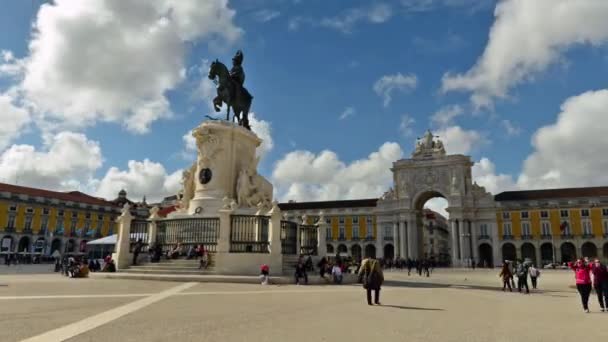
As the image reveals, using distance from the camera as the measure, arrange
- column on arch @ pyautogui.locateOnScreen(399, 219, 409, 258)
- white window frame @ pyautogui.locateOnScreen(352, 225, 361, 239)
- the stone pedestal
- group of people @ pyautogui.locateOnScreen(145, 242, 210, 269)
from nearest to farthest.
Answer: group of people @ pyautogui.locateOnScreen(145, 242, 210, 269) → the stone pedestal → column on arch @ pyautogui.locateOnScreen(399, 219, 409, 258) → white window frame @ pyautogui.locateOnScreen(352, 225, 361, 239)

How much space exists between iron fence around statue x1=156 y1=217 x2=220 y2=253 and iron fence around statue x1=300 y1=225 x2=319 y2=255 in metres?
4.69

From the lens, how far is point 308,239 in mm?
19156

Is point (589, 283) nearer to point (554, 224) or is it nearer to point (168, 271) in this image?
point (168, 271)

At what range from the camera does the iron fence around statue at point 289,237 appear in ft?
53.3

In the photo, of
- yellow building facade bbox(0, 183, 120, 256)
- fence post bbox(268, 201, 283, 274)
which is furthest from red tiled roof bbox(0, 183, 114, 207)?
fence post bbox(268, 201, 283, 274)

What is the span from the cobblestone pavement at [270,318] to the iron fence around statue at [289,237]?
607cm

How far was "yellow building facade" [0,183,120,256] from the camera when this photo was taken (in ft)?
184

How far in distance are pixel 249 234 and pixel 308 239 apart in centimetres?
467

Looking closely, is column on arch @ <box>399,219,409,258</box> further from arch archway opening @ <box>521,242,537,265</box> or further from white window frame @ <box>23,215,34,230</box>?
white window frame @ <box>23,215,34,230</box>

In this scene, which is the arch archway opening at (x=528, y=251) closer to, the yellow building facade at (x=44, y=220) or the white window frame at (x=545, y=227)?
the white window frame at (x=545, y=227)

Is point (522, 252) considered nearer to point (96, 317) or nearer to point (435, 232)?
point (435, 232)

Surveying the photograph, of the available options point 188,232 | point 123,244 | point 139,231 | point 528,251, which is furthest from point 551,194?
point 123,244

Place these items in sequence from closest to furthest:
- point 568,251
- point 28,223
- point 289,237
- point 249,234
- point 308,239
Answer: point 249,234, point 289,237, point 308,239, point 28,223, point 568,251

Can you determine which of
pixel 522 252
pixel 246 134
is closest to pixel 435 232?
pixel 522 252
